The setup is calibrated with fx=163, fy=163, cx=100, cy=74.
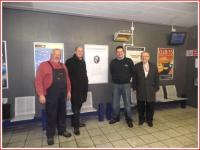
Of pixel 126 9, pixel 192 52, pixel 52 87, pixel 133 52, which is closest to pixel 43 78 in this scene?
pixel 52 87

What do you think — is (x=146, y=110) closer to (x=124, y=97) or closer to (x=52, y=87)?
(x=124, y=97)

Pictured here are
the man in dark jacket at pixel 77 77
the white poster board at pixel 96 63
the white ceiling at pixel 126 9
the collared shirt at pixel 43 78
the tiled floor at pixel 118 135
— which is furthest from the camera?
the white poster board at pixel 96 63

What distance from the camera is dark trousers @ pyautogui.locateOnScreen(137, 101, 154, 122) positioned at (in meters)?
3.17

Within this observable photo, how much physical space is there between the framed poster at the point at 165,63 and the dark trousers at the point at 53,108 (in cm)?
288

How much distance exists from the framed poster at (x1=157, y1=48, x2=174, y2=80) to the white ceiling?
885 mm

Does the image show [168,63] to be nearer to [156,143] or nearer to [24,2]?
[156,143]

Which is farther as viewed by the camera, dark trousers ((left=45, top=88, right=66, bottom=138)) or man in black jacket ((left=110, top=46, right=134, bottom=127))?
man in black jacket ((left=110, top=46, right=134, bottom=127))

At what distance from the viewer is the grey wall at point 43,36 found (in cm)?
312

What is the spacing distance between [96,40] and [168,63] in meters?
2.14

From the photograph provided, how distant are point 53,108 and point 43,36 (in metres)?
1.59

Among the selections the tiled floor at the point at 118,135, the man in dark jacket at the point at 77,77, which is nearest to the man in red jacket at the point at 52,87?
the man in dark jacket at the point at 77,77

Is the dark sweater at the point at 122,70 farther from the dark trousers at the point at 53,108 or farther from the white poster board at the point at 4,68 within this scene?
the white poster board at the point at 4,68

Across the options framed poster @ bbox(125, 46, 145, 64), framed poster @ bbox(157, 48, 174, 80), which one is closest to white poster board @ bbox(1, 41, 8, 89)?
framed poster @ bbox(125, 46, 145, 64)

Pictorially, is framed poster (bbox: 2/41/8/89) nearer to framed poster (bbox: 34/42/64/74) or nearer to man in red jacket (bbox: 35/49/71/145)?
framed poster (bbox: 34/42/64/74)
